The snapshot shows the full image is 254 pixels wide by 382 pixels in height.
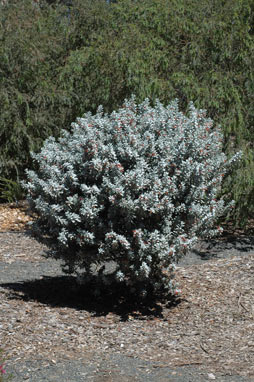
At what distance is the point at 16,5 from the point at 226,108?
448 cm

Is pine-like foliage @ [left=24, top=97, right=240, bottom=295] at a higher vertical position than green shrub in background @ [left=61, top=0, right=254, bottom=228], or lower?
lower

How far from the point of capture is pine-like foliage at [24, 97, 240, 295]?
15.3 feet

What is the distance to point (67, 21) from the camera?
1003 centimetres

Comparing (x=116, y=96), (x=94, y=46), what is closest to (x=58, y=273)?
(x=116, y=96)

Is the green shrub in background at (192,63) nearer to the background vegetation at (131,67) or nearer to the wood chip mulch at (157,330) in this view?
the background vegetation at (131,67)

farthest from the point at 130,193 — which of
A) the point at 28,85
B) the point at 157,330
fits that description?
the point at 28,85

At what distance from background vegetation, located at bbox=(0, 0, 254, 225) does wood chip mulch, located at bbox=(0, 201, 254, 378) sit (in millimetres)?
2275

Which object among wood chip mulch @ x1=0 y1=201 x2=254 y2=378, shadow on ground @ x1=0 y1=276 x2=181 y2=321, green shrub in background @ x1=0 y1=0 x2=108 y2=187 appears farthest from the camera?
green shrub in background @ x1=0 y1=0 x2=108 y2=187

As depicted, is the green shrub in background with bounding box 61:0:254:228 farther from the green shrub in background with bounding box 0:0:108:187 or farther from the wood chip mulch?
the wood chip mulch

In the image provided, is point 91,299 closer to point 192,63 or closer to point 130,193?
point 130,193

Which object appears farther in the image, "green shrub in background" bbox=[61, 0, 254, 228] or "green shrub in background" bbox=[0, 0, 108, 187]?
"green shrub in background" bbox=[0, 0, 108, 187]

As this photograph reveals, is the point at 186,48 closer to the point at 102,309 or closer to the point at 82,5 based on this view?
the point at 82,5

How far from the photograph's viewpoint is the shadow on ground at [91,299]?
5.16 metres

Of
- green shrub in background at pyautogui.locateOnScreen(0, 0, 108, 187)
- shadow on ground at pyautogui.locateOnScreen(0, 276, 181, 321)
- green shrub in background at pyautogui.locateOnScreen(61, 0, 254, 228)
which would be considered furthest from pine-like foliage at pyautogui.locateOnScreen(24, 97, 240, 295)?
green shrub in background at pyautogui.locateOnScreen(0, 0, 108, 187)
